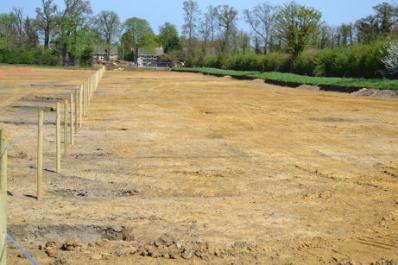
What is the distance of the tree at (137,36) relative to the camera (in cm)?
13138

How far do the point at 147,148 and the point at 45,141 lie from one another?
2.55 m

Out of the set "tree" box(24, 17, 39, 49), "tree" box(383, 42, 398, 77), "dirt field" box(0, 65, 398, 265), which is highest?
"tree" box(24, 17, 39, 49)

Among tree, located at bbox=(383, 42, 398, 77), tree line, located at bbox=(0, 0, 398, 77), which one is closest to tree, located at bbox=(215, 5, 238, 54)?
tree line, located at bbox=(0, 0, 398, 77)

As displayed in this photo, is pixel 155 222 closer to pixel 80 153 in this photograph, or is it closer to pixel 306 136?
pixel 80 153

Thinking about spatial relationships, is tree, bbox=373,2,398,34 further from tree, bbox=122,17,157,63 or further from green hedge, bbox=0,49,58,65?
tree, bbox=122,17,157,63

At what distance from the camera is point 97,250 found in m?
6.60

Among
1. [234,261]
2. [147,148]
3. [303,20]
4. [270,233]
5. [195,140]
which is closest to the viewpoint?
[234,261]

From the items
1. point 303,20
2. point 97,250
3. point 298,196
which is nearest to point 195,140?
point 298,196

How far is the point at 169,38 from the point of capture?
131 metres

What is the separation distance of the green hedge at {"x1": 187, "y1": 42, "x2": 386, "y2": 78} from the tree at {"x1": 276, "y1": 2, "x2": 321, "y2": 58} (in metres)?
1.39

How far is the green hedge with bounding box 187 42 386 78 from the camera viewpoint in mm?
41469

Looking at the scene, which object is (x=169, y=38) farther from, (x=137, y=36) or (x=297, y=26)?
(x=297, y=26)

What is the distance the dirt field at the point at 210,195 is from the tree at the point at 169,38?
371ft

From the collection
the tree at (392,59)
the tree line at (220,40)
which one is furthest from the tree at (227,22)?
the tree at (392,59)
